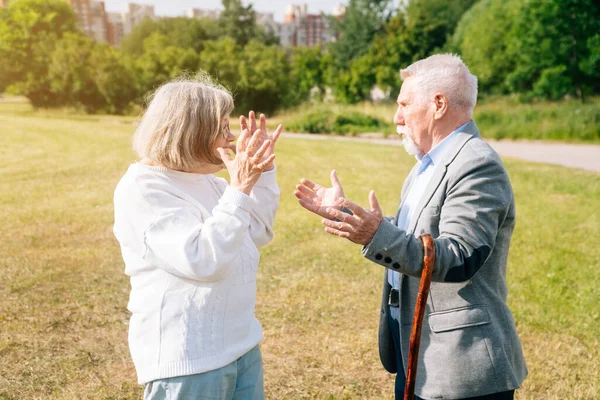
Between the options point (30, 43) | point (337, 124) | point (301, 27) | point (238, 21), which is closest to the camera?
point (337, 124)

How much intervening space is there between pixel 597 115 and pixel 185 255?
24.3 m

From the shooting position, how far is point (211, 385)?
7.36ft

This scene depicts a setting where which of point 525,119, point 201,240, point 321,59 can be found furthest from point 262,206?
point 321,59

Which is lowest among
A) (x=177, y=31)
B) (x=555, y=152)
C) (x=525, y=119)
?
(x=555, y=152)

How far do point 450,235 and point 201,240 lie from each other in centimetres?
88

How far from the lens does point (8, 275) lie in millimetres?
6453

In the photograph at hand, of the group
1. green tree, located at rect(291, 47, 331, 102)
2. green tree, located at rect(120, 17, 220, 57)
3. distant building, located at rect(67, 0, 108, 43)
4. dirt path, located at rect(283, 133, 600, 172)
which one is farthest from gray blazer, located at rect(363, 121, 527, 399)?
green tree, located at rect(120, 17, 220, 57)

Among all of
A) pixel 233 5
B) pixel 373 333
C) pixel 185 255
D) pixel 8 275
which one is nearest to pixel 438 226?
pixel 185 255

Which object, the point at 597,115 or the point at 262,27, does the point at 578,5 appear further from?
the point at 262,27

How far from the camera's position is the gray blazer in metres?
2.18

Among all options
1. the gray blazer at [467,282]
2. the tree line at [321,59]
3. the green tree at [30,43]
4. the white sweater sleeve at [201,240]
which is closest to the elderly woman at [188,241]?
the white sweater sleeve at [201,240]

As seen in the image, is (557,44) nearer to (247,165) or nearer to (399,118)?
(399,118)

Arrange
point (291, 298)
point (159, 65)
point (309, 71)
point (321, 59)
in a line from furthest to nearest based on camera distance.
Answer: point (321, 59)
point (309, 71)
point (159, 65)
point (291, 298)

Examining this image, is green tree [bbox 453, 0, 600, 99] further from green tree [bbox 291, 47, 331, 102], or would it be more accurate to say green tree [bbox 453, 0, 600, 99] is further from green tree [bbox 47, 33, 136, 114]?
green tree [bbox 47, 33, 136, 114]
